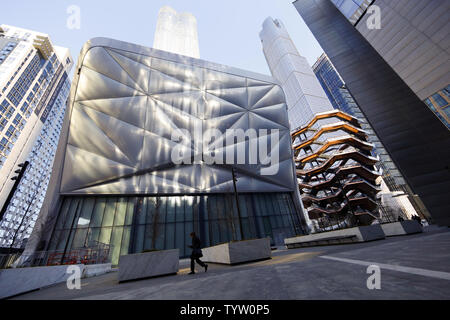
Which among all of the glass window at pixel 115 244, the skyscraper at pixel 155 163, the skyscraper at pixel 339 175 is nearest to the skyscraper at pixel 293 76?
the skyscraper at pixel 339 175

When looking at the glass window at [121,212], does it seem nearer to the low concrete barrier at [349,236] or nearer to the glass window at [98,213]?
the glass window at [98,213]

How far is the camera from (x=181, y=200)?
973 inches

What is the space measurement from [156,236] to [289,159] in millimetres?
22406

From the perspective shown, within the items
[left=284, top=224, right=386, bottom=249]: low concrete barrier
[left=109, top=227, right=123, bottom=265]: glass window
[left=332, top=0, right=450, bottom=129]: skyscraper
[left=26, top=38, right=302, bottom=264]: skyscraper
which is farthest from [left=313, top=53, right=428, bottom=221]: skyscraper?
[left=109, top=227, right=123, bottom=265]: glass window

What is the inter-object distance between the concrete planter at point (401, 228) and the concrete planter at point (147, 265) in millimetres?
14577

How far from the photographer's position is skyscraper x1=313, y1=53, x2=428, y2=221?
40319mm

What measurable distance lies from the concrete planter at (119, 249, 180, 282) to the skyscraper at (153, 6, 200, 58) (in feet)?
213

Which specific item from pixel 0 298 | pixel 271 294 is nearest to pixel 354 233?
pixel 271 294

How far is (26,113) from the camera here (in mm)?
68312

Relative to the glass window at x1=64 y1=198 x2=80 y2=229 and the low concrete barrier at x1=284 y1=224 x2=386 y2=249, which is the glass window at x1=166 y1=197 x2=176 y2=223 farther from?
the low concrete barrier at x1=284 y1=224 x2=386 y2=249

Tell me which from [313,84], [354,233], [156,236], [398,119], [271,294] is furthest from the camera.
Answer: [313,84]

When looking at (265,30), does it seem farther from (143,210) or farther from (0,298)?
(0,298)

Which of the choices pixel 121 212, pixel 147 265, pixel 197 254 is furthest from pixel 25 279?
pixel 121 212

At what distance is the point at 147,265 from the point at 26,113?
95.4m
